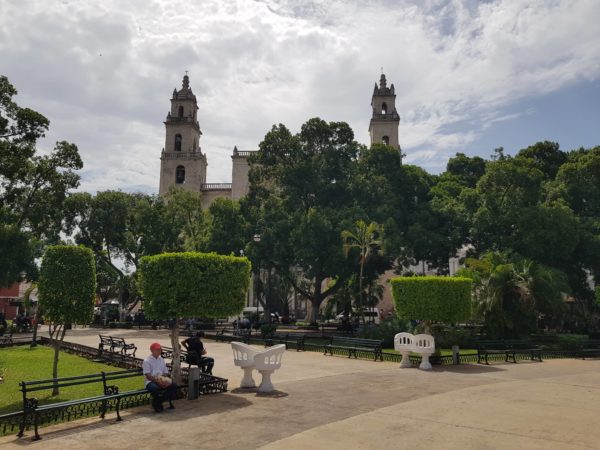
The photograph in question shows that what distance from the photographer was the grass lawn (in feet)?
33.1

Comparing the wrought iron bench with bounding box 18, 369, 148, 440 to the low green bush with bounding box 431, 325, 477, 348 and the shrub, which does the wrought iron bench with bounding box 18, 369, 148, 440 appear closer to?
the shrub

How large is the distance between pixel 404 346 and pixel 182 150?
44310mm

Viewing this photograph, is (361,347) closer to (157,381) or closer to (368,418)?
(368,418)

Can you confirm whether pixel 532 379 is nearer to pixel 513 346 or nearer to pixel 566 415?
pixel 566 415

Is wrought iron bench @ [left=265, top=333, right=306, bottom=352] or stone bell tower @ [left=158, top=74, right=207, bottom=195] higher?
stone bell tower @ [left=158, top=74, right=207, bottom=195]

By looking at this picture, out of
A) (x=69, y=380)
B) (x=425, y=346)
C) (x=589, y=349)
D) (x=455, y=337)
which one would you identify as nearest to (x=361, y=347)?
(x=425, y=346)

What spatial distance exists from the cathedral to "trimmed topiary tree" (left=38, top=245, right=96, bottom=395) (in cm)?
3991

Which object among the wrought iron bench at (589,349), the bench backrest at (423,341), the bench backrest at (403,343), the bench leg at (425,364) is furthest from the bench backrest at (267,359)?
the wrought iron bench at (589,349)

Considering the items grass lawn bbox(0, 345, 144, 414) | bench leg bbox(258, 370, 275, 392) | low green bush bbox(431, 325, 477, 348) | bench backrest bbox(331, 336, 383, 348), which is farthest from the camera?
low green bush bbox(431, 325, 477, 348)

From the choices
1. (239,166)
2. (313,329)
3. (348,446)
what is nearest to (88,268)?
(348,446)

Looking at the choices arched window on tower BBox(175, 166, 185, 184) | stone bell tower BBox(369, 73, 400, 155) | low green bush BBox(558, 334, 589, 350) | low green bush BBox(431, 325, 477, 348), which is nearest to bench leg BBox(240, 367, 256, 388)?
low green bush BBox(431, 325, 477, 348)

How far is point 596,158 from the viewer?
30.5m

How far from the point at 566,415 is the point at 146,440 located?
727cm

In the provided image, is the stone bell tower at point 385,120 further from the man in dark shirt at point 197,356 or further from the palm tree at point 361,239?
the man in dark shirt at point 197,356
